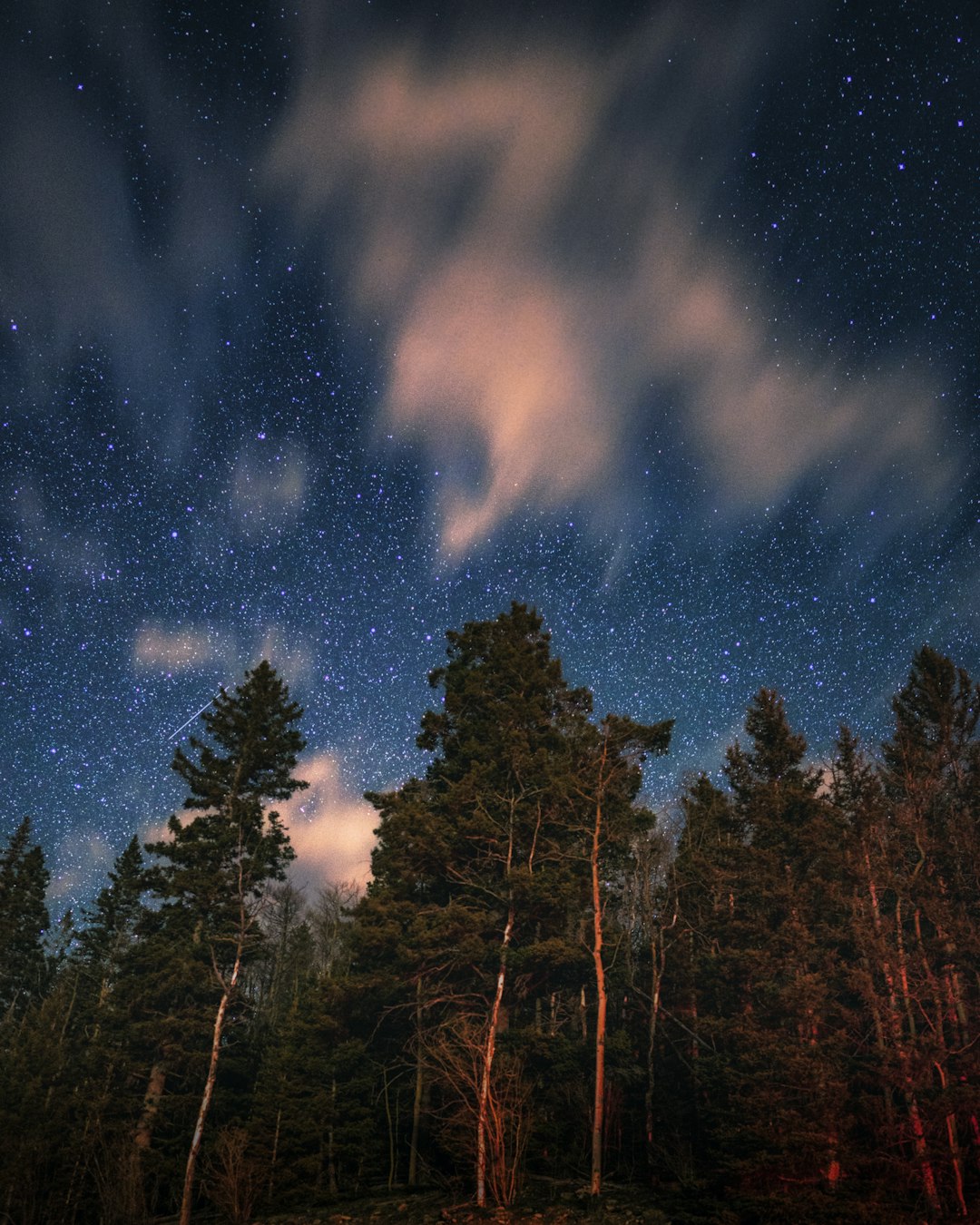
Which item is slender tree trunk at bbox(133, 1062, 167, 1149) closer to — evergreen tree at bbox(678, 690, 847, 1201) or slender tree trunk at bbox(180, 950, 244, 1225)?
slender tree trunk at bbox(180, 950, 244, 1225)

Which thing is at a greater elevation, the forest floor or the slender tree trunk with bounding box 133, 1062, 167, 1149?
the slender tree trunk with bounding box 133, 1062, 167, 1149

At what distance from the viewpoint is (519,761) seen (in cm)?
2619

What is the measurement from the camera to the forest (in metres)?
19.7

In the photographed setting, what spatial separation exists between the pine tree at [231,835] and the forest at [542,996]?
0.14 meters

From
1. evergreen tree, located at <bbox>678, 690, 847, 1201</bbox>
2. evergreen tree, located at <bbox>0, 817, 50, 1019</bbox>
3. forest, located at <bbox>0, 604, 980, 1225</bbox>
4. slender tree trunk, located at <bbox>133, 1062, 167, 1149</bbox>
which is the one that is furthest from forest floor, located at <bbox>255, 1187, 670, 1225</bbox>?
evergreen tree, located at <bbox>0, 817, 50, 1019</bbox>

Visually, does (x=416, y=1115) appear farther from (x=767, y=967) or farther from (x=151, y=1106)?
(x=767, y=967)

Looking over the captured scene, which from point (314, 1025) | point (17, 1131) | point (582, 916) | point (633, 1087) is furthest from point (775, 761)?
point (17, 1131)

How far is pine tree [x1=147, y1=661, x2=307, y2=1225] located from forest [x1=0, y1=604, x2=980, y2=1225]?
0.14 meters

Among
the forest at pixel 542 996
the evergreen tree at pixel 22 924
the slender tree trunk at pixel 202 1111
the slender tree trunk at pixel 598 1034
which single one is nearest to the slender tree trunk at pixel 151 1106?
the forest at pixel 542 996

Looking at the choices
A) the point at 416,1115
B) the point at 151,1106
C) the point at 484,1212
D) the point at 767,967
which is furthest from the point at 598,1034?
the point at 151,1106

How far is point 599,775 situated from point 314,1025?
578 inches

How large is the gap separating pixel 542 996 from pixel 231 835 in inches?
595

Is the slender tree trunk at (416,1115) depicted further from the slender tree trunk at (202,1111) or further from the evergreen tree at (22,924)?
the evergreen tree at (22,924)

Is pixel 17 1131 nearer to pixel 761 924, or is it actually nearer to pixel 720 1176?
pixel 720 1176
